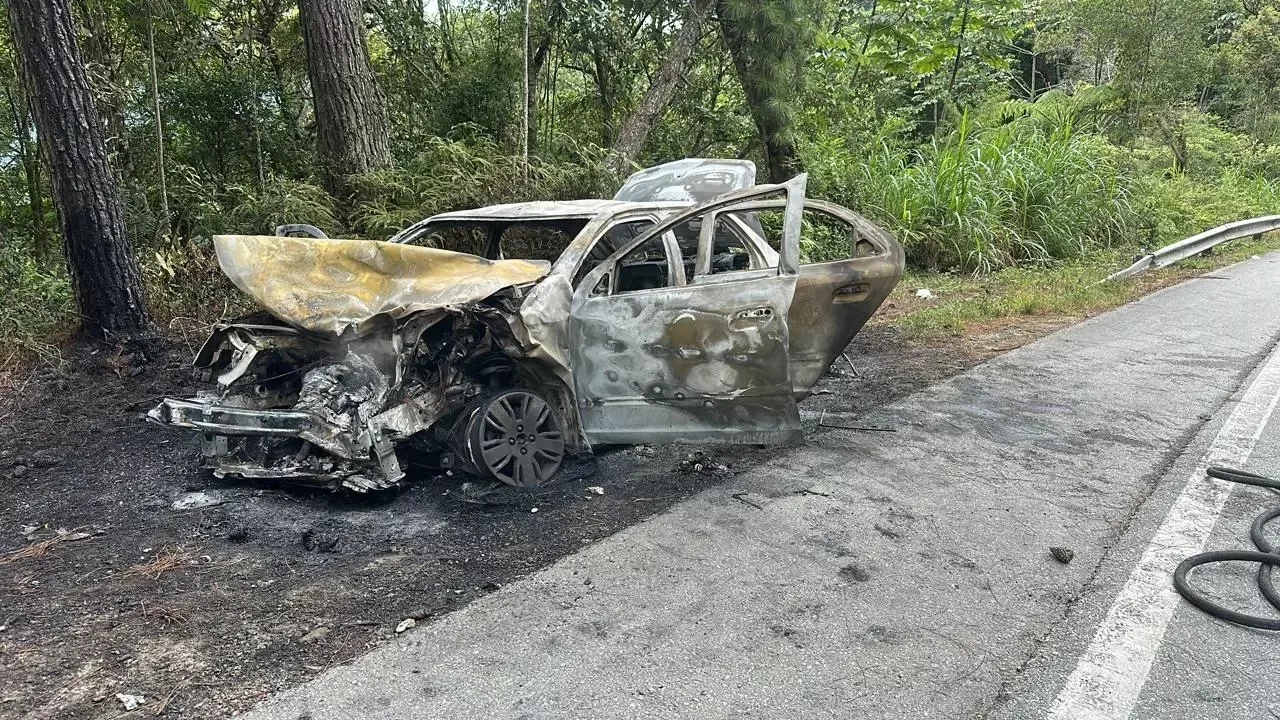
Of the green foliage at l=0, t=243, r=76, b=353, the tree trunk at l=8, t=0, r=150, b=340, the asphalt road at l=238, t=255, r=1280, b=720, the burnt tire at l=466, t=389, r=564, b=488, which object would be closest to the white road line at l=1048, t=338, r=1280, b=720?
the asphalt road at l=238, t=255, r=1280, b=720

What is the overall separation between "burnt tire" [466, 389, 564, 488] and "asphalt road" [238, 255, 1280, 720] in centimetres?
81

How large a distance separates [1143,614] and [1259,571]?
685 mm

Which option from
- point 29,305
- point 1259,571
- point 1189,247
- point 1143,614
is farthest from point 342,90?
point 1189,247

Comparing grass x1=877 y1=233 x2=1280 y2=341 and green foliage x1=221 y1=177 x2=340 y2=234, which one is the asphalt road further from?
green foliage x1=221 y1=177 x2=340 y2=234

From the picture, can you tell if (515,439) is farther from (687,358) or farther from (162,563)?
(162,563)

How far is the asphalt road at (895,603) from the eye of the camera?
252cm

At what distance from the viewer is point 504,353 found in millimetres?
4215

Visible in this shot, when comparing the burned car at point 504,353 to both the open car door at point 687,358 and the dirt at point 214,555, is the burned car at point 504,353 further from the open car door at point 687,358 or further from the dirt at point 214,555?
the dirt at point 214,555

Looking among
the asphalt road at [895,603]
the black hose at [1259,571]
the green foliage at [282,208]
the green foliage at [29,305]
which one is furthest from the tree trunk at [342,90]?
the black hose at [1259,571]

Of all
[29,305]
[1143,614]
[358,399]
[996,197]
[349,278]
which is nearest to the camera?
[1143,614]

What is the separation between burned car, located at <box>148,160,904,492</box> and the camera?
3914 millimetres

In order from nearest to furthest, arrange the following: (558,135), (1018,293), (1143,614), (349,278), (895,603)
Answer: (1143,614)
(895,603)
(349,278)
(1018,293)
(558,135)

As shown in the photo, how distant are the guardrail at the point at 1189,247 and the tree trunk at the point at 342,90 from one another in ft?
31.1

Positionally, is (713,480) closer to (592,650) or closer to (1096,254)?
(592,650)
